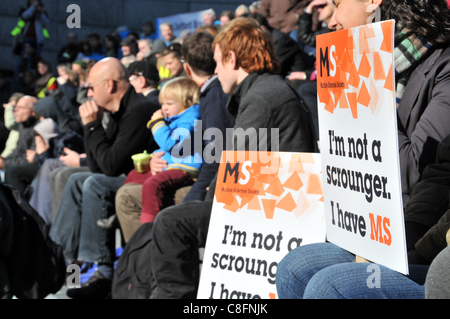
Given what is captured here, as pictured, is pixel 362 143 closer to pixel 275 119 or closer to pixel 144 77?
pixel 275 119

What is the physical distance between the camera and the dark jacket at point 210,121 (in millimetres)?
3467

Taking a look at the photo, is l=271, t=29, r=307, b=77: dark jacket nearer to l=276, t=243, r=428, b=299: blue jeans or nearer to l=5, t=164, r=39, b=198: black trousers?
l=5, t=164, r=39, b=198: black trousers

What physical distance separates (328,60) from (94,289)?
2918 millimetres

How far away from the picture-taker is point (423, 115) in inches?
77.2

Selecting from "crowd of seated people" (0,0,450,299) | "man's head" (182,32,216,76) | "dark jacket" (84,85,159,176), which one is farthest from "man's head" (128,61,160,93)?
"man's head" (182,32,216,76)

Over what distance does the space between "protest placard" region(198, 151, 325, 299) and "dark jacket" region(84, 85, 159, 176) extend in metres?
1.80

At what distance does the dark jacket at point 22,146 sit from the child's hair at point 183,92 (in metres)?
3.18

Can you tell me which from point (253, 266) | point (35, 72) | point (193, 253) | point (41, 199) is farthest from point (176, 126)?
point (35, 72)

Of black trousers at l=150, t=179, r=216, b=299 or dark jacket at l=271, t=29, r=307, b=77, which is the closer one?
black trousers at l=150, t=179, r=216, b=299

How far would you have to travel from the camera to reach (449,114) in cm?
190

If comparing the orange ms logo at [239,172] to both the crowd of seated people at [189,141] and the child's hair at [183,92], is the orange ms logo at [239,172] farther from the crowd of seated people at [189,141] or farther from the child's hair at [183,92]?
the child's hair at [183,92]

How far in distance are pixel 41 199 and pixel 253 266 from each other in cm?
344

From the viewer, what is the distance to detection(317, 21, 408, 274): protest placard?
156 cm

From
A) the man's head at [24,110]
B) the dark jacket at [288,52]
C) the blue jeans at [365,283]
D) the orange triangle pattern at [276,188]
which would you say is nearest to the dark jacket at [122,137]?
the dark jacket at [288,52]
